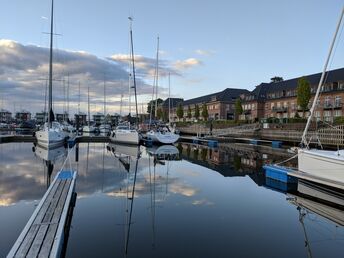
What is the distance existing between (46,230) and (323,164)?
14094 mm

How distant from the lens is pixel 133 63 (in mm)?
48969

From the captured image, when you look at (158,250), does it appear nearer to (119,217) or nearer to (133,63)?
(119,217)

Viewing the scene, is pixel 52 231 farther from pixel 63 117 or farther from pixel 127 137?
pixel 63 117

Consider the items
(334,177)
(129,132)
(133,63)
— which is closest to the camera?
(334,177)

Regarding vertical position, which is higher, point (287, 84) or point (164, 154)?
point (287, 84)

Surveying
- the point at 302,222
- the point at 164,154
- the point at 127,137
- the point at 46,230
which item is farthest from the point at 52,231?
the point at 127,137

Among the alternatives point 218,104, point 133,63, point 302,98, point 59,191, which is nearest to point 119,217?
point 59,191

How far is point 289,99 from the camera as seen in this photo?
7856cm

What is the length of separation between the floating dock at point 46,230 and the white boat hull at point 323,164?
12.8 metres

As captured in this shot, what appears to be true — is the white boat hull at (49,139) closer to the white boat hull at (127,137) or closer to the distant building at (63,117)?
the white boat hull at (127,137)

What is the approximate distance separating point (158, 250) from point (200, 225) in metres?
2.58

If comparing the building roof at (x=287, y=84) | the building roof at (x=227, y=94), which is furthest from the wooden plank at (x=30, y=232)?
the building roof at (x=227, y=94)

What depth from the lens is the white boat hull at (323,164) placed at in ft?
51.4

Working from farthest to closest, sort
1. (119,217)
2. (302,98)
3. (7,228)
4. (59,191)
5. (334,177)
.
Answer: (302,98) < (334,177) < (59,191) < (119,217) < (7,228)
